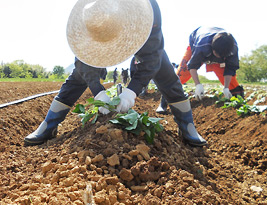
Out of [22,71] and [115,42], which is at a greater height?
[115,42]

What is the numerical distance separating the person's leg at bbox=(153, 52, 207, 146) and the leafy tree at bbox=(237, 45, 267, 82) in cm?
2495

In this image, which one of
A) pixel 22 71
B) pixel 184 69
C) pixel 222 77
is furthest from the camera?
pixel 22 71

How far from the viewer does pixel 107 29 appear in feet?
5.03

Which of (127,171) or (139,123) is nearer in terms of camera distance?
(127,171)

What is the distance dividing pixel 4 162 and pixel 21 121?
4.84 ft

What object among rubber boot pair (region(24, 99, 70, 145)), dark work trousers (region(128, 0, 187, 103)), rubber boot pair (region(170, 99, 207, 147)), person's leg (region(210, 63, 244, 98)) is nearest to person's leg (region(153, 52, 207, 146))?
rubber boot pair (region(170, 99, 207, 147))

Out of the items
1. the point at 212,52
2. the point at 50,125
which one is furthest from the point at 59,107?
the point at 212,52

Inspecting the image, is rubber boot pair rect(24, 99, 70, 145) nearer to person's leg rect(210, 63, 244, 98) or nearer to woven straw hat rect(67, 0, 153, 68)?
woven straw hat rect(67, 0, 153, 68)

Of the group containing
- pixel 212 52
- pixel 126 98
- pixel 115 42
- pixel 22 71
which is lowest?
pixel 22 71

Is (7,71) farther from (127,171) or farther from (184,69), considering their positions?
(127,171)

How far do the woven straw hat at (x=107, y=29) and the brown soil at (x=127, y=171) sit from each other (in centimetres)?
56

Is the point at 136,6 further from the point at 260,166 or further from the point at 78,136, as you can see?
the point at 260,166

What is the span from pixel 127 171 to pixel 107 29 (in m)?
0.89

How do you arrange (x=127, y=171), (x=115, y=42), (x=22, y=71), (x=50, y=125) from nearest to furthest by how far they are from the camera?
1. (x=127, y=171)
2. (x=115, y=42)
3. (x=50, y=125)
4. (x=22, y=71)
